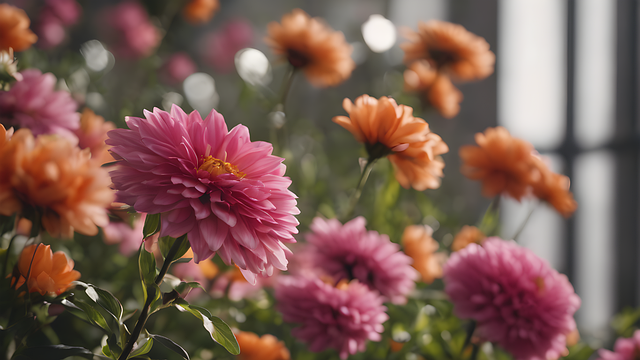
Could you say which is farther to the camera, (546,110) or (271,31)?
(546,110)

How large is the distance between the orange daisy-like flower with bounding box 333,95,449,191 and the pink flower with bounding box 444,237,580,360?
0.11 meters

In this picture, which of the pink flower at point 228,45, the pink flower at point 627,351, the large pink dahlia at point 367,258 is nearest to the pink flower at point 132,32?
the pink flower at point 228,45

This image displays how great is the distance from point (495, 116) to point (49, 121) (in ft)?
4.10

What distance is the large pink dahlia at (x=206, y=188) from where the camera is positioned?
194 millimetres

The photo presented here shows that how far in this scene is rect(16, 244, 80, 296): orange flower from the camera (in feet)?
0.74

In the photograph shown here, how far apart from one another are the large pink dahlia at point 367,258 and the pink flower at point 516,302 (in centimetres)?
5

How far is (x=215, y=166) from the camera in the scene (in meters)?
0.22

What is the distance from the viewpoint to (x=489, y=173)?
0.50m

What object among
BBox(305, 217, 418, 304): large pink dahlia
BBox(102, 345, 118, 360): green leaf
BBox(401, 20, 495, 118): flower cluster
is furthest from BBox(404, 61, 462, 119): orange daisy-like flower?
BBox(102, 345, 118, 360): green leaf

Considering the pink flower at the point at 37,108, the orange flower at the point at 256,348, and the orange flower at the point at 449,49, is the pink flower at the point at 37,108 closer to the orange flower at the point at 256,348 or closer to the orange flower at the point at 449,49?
the orange flower at the point at 256,348

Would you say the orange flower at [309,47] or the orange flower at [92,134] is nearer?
the orange flower at [92,134]

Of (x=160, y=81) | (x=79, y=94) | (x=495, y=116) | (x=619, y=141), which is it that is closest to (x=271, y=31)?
(x=79, y=94)

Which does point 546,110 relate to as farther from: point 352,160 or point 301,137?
point 301,137

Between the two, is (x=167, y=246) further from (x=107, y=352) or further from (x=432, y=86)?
(x=432, y=86)
